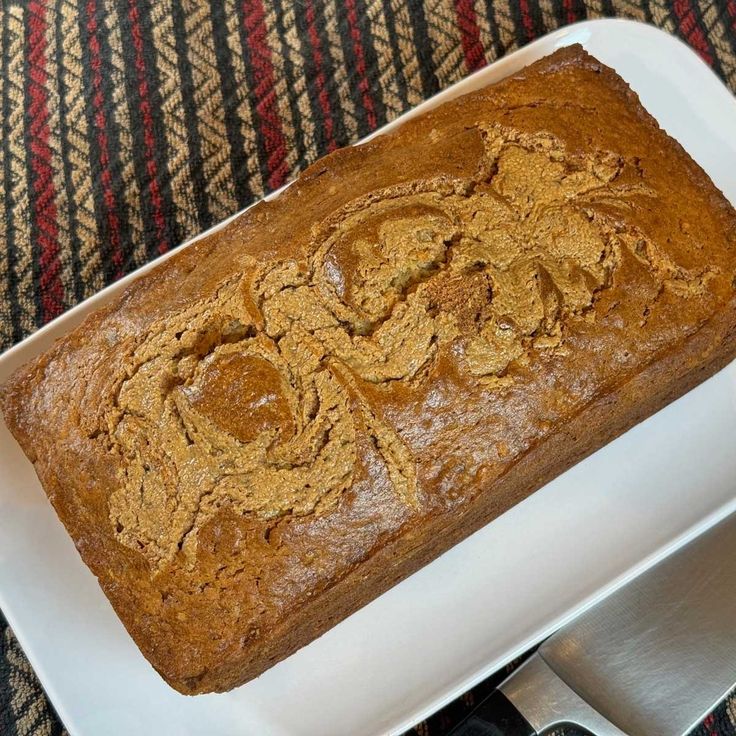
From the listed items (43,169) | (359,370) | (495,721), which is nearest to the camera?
(359,370)

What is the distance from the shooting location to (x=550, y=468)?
1.40m

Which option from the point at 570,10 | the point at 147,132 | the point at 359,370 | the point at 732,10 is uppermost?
the point at 147,132

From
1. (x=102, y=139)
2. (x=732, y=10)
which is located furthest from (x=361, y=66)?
(x=732, y=10)

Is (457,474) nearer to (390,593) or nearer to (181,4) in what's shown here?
(390,593)

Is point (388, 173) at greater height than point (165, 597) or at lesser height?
greater

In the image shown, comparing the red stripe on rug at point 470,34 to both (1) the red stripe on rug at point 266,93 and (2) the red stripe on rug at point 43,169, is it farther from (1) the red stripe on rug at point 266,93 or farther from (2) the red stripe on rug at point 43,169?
(2) the red stripe on rug at point 43,169

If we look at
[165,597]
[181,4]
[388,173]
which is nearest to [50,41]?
[181,4]

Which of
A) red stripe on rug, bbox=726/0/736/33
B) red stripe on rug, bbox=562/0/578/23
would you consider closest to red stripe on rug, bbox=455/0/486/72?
red stripe on rug, bbox=562/0/578/23

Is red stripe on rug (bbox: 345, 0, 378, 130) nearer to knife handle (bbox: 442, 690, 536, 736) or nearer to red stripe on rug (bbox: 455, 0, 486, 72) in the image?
red stripe on rug (bbox: 455, 0, 486, 72)

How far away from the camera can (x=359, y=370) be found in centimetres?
122

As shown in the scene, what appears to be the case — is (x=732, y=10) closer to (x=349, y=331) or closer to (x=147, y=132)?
(x=349, y=331)

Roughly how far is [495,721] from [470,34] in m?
1.55

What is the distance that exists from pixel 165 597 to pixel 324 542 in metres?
0.28

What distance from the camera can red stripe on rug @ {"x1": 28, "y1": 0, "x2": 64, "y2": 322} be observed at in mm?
1702
